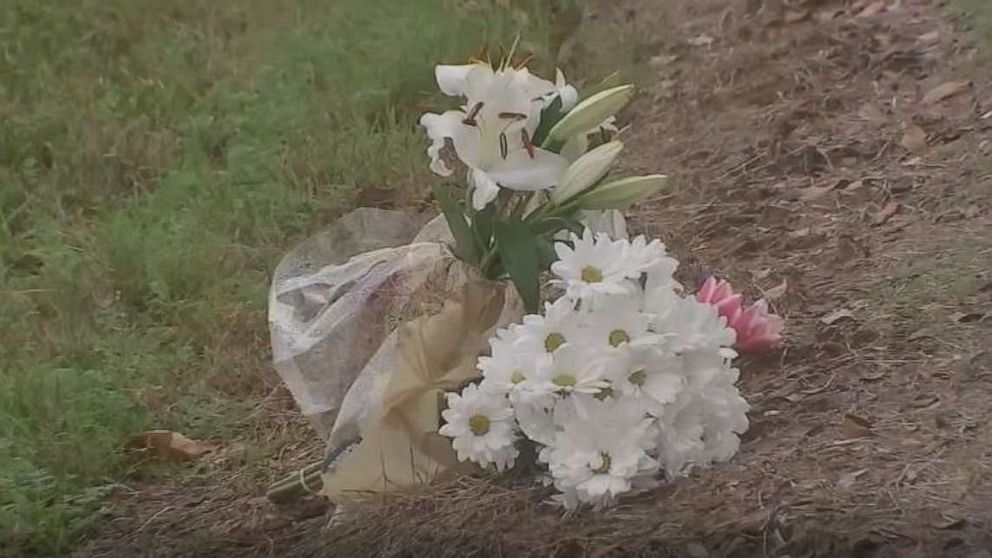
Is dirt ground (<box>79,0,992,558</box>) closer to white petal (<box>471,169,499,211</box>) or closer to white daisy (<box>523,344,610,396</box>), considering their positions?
white daisy (<box>523,344,610,396</box>)

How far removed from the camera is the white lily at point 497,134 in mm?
1146

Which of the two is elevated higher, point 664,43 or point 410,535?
point 664,43

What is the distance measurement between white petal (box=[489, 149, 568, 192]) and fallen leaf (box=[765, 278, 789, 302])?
28 centimetres

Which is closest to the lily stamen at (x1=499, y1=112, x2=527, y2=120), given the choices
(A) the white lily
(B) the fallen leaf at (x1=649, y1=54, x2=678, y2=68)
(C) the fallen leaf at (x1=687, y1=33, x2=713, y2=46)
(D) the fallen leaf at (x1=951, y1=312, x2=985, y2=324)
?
(A) the white lily

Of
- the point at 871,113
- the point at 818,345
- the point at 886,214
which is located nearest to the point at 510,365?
the point at 818,345

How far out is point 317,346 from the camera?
1.23 metres

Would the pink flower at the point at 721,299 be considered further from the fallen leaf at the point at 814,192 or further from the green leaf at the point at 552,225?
the fallen leaf at the point at 814,192

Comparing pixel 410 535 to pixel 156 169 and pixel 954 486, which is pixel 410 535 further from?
pixel 156 169

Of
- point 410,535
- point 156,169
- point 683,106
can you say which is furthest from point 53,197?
point 410,535

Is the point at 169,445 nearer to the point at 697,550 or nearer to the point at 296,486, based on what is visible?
the point at 296,486

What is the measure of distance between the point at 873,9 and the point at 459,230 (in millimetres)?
944

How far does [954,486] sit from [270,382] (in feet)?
1.93

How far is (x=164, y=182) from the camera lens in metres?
1.86

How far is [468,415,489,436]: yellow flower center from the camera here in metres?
1.15
